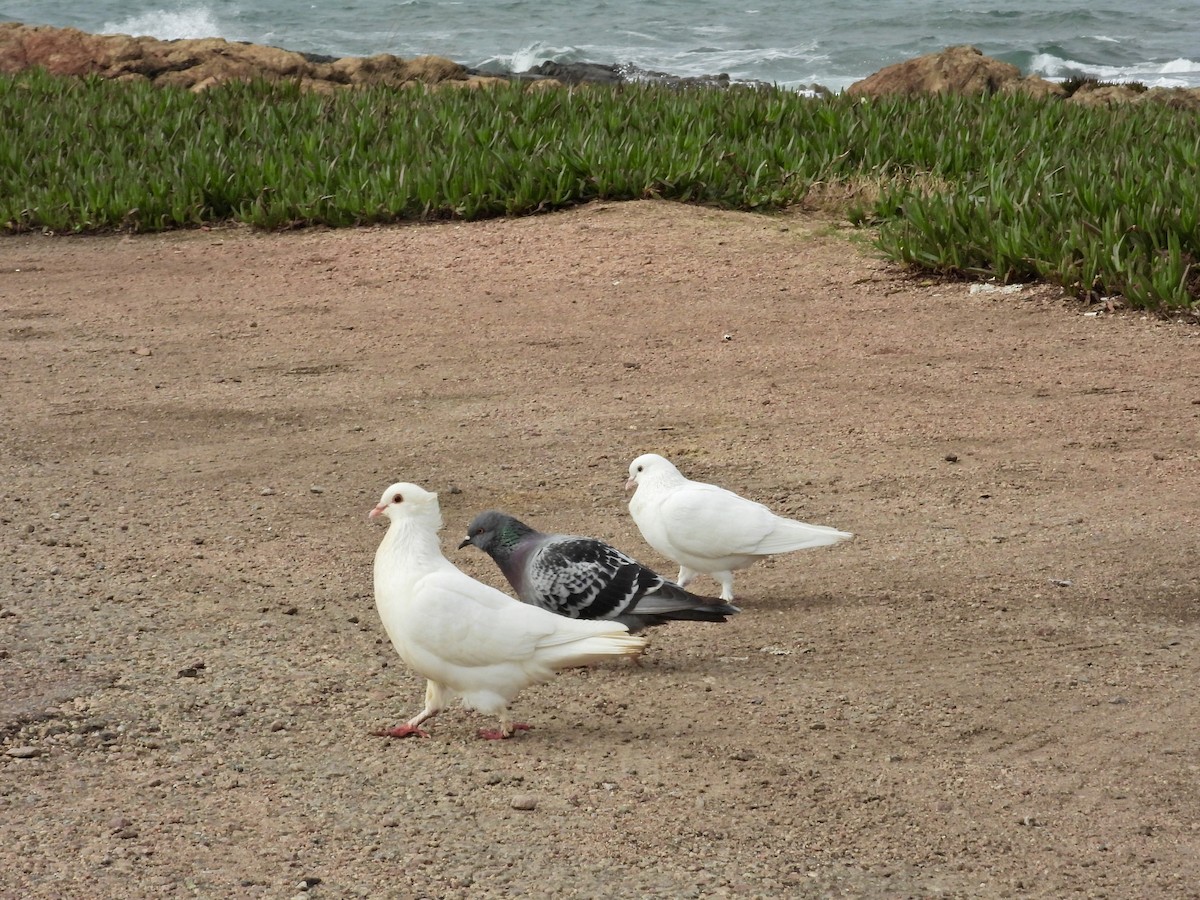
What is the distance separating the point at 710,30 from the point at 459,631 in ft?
143

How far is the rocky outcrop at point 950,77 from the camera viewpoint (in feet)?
57.7

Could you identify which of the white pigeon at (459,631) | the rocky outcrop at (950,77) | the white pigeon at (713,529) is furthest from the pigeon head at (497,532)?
the rocky outcrop at (950,77)

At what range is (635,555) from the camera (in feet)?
18.9

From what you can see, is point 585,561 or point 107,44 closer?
point 585,561

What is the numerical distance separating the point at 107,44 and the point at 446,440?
15.1m

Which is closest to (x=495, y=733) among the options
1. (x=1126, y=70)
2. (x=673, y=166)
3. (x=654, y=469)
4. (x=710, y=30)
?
(x=654, y=469)

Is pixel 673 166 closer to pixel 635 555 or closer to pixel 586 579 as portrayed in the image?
pixel 635 555

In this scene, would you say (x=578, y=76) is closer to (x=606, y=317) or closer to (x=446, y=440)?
(x=606, y=317)

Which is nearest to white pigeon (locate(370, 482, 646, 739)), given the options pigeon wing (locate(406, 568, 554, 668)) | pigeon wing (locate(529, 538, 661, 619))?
pigeon wing (locate(406, 568, 554, 668))

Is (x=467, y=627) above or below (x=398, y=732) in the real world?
above

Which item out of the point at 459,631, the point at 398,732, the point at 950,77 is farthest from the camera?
the point at 950,77

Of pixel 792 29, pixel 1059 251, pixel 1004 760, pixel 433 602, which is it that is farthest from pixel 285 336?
pixel 792 29

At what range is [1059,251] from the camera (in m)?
9.16

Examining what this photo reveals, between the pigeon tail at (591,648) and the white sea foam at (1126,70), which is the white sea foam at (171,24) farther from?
the pigeon tail at (591,648)
